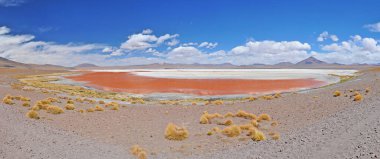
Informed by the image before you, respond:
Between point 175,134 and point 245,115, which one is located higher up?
point 245,115

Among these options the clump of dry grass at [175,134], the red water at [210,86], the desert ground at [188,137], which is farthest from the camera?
the red water at [210,86]

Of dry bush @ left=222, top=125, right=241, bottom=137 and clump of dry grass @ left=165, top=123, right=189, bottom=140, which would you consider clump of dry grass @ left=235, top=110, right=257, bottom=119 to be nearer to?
dry bush @ left=222, top=125, right=241, bottom=137

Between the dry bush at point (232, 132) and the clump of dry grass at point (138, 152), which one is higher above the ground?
Answer: the dry bush at point (232, 132)

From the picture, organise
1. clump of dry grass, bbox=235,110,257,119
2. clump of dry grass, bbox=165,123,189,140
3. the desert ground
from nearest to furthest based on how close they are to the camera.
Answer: the desert ground → clump of dry grass, bbox=165,123,189,140 → clump of dry grass, bbox=235,110,257,119

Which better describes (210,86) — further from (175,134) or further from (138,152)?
(138,152)

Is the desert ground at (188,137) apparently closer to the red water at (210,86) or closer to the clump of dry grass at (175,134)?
the clump of dry grass at (175,134)

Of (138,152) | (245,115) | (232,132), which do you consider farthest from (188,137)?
(245,115)

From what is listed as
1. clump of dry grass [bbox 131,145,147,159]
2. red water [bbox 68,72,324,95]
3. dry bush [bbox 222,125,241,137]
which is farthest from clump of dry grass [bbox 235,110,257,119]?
red water [bbox 68,72,324,95]

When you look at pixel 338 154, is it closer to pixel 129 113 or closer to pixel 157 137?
pixel 157 137

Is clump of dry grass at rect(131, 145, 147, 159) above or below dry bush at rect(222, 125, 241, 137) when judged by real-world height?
below

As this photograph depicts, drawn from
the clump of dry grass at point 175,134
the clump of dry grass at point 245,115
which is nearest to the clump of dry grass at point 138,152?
the clump of dry grass at point 175,134

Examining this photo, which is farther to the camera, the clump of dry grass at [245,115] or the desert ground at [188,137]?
the clump of dry grass at [245,115]

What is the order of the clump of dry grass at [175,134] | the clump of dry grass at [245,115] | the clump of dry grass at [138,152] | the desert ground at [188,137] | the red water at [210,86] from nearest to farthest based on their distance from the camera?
the desert ground at [188,137]
the clump of dry grass at [138,152]
the clump of dry grass at [175,134]
the clump of dry grass at [245,115]
the red water at [210,86]

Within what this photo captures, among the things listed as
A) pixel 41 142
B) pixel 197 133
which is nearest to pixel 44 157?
pixel 41 142
